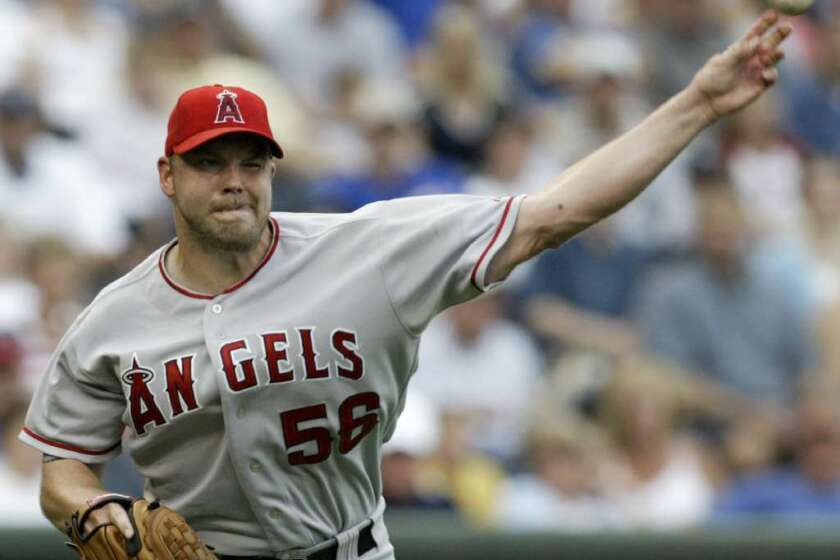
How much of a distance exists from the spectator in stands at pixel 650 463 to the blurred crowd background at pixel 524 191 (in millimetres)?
11

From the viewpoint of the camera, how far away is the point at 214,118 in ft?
11.3

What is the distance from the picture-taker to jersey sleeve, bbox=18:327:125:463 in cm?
364

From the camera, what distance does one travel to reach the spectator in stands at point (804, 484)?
6734 millimetres

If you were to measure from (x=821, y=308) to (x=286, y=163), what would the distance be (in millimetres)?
2741

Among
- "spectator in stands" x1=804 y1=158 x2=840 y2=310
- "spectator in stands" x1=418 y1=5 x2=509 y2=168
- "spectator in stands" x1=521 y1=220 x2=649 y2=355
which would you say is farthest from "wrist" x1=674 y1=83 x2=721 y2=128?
"spectator in stands" x1=418 y1=5 x2=509 y2=168

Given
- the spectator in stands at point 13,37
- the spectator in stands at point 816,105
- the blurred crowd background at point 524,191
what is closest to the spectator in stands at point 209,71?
the blurred crowd background at point 524,191

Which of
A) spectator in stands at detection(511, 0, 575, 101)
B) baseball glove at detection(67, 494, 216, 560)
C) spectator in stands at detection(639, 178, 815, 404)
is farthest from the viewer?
spectator in stands at detection(511, 0, 575, 101)

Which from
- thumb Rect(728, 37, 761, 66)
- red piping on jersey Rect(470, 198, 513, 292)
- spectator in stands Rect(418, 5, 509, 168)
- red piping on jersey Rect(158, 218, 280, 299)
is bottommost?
red piping on jersey Rect(470, 198, 513, 292)

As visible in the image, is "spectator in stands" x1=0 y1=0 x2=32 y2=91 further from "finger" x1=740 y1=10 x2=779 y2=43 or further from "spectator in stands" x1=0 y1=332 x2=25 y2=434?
"finger" x1=740 y1=10 x2=779 y2=43

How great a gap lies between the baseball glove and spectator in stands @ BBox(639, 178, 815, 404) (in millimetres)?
4302

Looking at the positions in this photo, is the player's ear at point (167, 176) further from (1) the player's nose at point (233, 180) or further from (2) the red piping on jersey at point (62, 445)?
(2) the red piping on jersey at point (62, 445)

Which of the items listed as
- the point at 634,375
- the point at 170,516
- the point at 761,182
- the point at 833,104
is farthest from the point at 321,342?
the point at 833,104

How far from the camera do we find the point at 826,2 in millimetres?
9805

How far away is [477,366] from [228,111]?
3.91 meters
